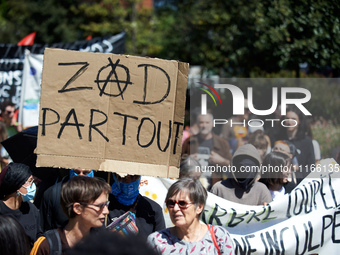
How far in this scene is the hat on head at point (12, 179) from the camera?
377 cm

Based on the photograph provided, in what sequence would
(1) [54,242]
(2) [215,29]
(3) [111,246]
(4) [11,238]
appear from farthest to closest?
(2) [215,29] < (1) [54,242] < (4) [11,238] < (3) [111,246]

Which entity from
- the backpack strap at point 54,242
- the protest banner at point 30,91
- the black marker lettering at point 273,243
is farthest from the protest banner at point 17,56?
the backpack strap at point 54,242

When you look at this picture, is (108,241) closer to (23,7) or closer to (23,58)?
(23,58)

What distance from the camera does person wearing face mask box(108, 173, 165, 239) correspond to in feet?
12.7

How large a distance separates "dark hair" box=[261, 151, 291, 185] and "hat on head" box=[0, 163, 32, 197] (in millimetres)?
2237

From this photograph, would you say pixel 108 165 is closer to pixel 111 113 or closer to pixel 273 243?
pixel 111 113

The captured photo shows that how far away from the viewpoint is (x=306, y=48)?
941 cm

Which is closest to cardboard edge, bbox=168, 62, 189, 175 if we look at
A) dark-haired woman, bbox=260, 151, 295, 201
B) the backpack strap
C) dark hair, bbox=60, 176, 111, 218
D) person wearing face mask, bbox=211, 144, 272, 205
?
dark hair, bbox=60, 176, 111, 218

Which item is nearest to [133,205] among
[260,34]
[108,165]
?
[108,165]

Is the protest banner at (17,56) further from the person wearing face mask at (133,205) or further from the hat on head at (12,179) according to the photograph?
the person wearing face mask at (133,205)

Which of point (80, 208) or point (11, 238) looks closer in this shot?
point (11, 238)

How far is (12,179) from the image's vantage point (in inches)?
149

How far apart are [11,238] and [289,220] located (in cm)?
251

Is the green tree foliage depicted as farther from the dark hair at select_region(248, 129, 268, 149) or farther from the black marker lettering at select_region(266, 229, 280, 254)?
the black marker lettering at select_region(266, 229, 280, 254)
